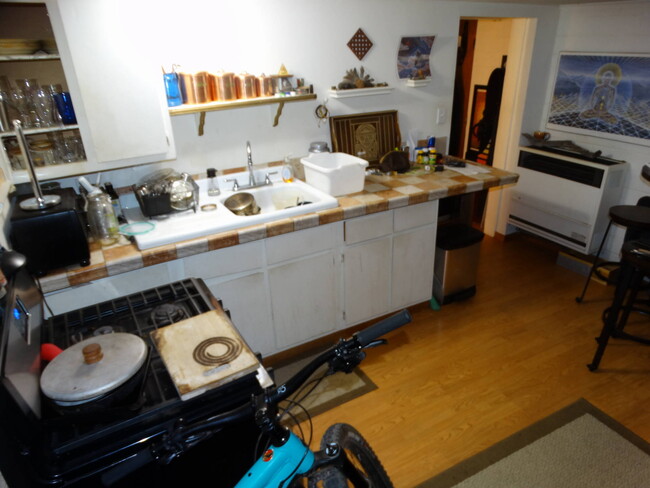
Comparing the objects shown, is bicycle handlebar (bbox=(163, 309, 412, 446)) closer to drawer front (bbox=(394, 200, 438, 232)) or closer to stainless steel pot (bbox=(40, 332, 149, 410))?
stainless steel pot (bbox=(40, 332, 149, 410))

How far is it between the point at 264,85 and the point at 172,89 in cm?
53

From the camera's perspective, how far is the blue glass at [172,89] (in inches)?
83.3

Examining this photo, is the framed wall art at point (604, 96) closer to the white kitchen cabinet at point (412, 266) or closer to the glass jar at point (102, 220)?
the white kitchen cabinet at point (412, 266)

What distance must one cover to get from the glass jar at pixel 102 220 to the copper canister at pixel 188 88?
68 cm

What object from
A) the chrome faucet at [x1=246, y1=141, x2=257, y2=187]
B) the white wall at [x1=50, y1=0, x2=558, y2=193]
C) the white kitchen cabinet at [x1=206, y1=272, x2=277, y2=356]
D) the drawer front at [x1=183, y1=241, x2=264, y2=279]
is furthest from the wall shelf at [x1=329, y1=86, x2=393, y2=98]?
the white kitchen cabinet at [x1=206, y1=272, x2=277, y2=356]

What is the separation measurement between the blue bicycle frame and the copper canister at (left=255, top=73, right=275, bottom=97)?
1.94 meters

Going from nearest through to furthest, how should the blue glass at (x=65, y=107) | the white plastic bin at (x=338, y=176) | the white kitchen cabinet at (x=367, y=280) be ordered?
1. the blue glass at (x=65, y=107)
2. the white plastic bin at (x=338, y=176)
3. the white kitchen cabinet at (x=367, y=280)

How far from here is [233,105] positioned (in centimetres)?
227

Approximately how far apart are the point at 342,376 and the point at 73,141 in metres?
1.81

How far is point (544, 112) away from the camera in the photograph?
12.1 feet

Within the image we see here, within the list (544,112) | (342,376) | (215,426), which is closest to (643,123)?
(544,112)

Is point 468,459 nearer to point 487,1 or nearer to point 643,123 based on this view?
point 643,123

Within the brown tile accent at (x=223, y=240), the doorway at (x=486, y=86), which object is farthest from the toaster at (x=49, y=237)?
the doorway at (x=486, y=86)

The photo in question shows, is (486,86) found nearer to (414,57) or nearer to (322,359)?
(414,57)
